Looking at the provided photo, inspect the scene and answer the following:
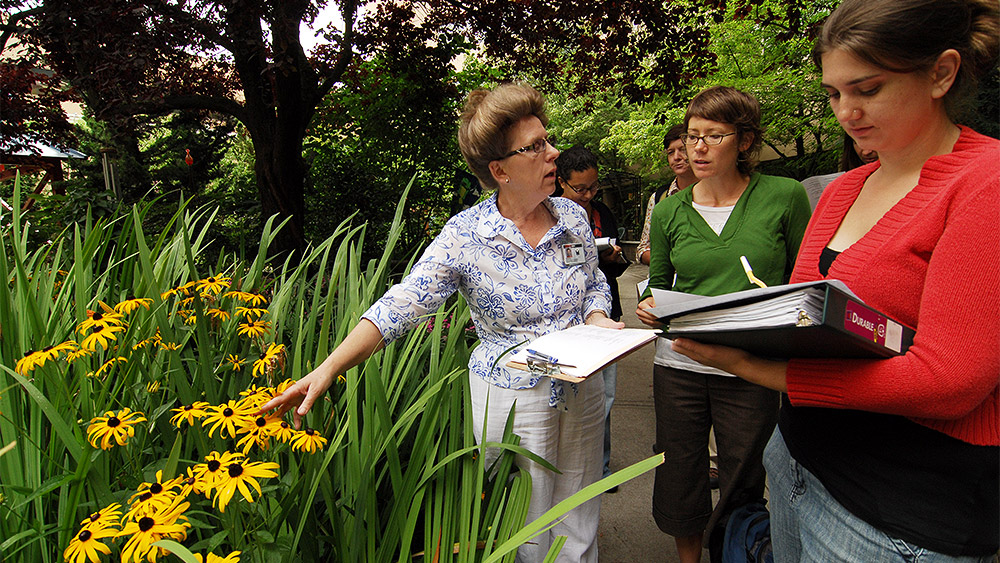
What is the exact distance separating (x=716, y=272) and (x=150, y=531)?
1.81m

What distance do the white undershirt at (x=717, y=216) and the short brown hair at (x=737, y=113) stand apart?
0.63ft

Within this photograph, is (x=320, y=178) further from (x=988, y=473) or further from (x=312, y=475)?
(x=988, y=473)

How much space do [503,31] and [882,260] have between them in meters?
4.77

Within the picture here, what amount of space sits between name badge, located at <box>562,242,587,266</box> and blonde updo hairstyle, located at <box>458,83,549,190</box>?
33cm

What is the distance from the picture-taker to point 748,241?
1.95 metres

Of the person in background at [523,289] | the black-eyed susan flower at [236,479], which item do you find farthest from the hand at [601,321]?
the black-eyed susan flower at [236,479]

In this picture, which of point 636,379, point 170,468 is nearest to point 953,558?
point 170,468

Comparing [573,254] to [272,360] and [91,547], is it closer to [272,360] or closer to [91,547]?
[272,360]

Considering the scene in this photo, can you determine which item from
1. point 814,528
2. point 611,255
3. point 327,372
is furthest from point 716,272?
point 327,372

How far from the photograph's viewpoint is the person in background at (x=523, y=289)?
168cm

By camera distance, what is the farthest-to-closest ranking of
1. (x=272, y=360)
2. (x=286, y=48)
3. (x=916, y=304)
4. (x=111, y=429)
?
(x=286, y=48), (x=272, y=360), (x=111, y=429), (x=916, y=304)

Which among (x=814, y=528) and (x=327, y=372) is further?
(x=327, y=372)

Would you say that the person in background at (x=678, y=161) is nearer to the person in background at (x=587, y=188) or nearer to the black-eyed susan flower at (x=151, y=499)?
the person in background at (x=587, y=188)

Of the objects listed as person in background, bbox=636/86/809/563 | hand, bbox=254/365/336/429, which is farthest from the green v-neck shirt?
hand, bbox=254/365/336/429
